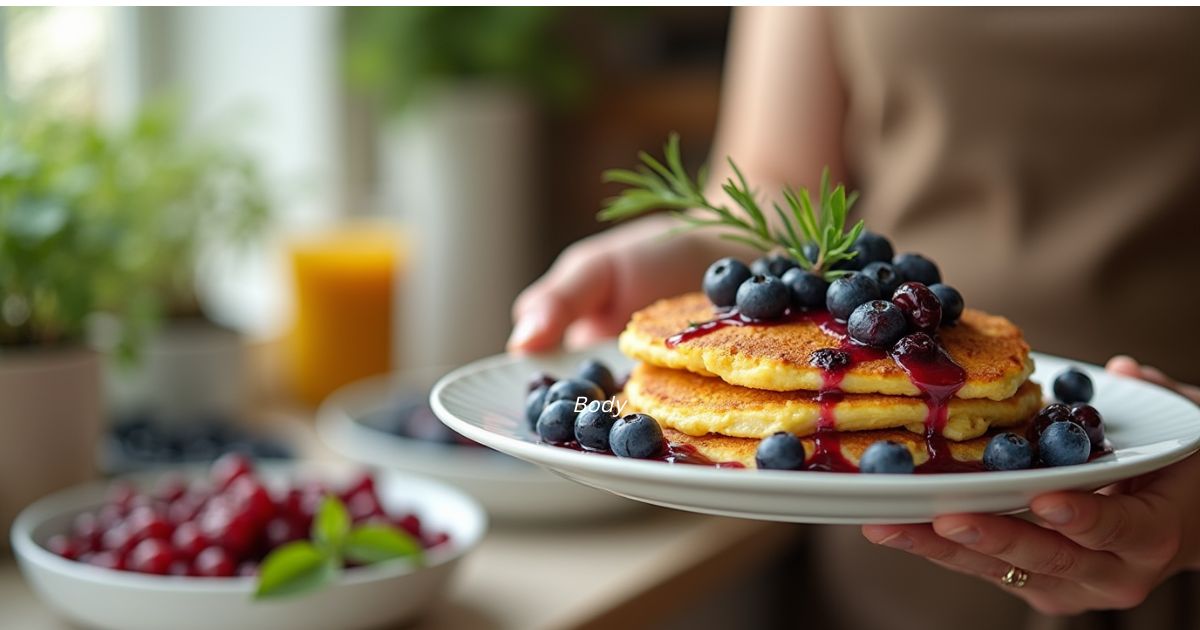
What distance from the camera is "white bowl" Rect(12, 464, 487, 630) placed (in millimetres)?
1074

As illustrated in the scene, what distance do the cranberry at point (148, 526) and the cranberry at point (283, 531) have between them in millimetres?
99

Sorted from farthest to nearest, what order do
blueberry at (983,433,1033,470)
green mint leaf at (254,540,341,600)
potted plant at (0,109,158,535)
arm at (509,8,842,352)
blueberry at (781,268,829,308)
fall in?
potted plant at (0,109,158,535) < arm at (509,8,842,352) < green mint leaf at (254,540,341,600) < blueberry at (781,268,829,308) < blueberry at (983,433,1033,470)

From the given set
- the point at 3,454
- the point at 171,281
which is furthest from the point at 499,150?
the point at 3,454

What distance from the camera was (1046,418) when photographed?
0.82m

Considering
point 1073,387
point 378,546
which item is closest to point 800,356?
point 1073,387

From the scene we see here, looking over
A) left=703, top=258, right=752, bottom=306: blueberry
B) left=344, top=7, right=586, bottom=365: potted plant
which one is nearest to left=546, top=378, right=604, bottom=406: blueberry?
left=703, top=258, right=752, bottom=306: blueberry

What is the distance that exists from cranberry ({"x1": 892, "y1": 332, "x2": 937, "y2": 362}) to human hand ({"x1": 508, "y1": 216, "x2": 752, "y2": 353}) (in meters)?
0.40

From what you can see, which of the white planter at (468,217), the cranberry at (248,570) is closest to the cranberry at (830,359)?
the cranberry at (248,570)

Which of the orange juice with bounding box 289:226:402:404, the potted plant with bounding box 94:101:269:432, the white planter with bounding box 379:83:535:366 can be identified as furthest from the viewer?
the white planter with bounding box 379:83:535:366

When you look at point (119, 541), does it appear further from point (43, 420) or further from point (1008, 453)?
point (1008, 453)

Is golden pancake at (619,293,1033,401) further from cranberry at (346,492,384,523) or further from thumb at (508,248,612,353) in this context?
cranberry at (346,492,384,523)

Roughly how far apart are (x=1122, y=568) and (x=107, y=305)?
50.4 inches

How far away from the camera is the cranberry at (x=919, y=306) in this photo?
819mm

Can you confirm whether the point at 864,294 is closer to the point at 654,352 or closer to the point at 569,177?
the point at 654,352
